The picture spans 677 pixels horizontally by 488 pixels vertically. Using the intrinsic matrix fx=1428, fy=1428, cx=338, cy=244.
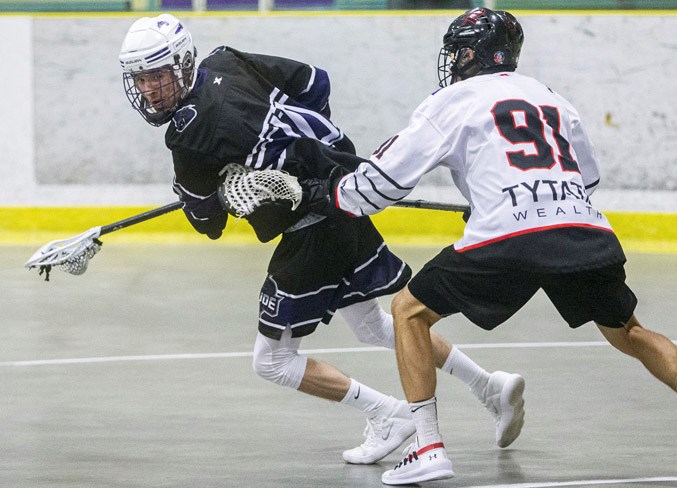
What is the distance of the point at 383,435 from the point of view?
500cm

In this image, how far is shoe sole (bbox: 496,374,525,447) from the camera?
5086mm

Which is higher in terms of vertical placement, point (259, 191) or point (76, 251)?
point (259, 191)

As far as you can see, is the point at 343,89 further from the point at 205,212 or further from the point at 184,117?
the point at 184,117

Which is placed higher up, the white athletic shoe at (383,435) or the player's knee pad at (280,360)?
the player's knee pad at (280,360)

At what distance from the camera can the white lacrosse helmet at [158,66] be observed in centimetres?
470

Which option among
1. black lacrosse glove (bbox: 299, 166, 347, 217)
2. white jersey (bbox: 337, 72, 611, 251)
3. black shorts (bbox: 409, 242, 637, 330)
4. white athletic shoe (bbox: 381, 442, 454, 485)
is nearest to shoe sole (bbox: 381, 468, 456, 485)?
white athletic shoe (bbox: 381, 442, 454, 485)

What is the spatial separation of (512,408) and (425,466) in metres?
0.69

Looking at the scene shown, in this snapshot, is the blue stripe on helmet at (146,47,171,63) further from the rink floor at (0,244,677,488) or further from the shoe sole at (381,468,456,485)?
the shoe sole at (381,468,456,485)

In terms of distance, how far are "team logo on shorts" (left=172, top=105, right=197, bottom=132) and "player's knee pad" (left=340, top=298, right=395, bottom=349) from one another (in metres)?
0.96

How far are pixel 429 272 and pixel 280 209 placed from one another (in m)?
0.64

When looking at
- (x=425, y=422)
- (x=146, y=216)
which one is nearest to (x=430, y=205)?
(x=425, y=422)

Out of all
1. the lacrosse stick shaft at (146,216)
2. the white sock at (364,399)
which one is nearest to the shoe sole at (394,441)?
the white sock at (364,399)

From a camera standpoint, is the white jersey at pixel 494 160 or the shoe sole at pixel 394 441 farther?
the shoe sole at pixel 394 441

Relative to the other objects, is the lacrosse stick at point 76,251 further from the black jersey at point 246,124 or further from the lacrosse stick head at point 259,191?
the lacrosse stick head at point 259,191
